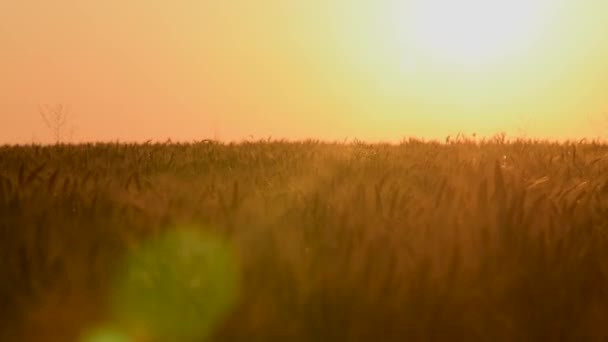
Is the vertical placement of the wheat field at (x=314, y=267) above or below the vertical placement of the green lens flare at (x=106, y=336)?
above

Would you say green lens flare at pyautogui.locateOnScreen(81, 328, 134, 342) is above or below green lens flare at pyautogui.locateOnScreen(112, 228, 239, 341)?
below

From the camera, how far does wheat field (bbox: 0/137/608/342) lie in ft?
3.73

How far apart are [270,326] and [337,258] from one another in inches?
13.0

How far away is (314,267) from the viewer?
4.27 feet

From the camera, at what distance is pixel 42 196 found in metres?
1.93

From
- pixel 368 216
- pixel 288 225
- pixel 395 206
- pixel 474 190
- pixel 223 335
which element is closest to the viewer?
pixel 223 335

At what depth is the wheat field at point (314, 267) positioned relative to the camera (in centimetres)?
114

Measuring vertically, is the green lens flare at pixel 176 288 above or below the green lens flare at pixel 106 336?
above

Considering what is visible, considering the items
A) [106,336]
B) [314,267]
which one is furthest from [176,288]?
[314,267]

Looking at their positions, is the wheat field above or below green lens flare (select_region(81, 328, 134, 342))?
above

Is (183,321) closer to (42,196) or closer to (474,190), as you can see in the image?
(42,196)

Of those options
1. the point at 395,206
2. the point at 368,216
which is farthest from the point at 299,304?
the point at 395,206

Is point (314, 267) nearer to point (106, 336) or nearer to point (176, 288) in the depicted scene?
point (176, 288)

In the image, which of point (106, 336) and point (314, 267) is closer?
point (106, 336)
